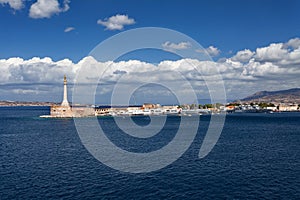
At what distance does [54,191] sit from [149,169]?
15.5 m

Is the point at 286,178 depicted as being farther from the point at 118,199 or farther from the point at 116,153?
the point at 116,153

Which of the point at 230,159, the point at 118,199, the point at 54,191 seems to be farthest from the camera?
the point at 230,159

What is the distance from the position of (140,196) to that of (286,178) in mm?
20953

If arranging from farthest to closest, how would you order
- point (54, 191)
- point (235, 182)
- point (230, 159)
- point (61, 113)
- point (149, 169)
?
1. point (61, 113)
2. point (230, 159)
3. point (149, 169)
4. point (235, 182)
5. point (54, 191)

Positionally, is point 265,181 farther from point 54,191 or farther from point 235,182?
point 54,191

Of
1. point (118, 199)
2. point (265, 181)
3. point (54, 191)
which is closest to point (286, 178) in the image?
point (265, 181)

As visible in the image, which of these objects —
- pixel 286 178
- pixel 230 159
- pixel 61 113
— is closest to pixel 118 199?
pixel 286 178

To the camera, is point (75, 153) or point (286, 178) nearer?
point (286, 178)

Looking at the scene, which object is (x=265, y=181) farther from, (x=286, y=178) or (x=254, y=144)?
(x=254, y=144)

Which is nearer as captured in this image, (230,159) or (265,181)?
(265,181)

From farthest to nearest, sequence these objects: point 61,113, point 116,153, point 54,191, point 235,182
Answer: point 61,113 < point 116,153 < point 235,182 < point 54,191

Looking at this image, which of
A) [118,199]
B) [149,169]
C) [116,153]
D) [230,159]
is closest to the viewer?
[118,199]

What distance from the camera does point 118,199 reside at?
31812 mm

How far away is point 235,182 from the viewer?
37.8m
